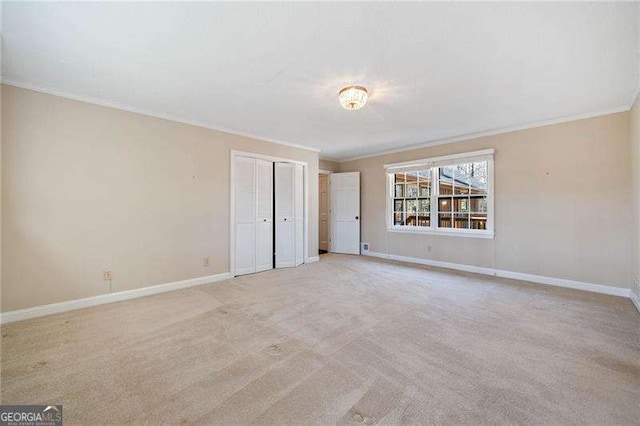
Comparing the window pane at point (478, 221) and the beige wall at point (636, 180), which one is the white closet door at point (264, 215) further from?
the beige wall at point (636, 180)

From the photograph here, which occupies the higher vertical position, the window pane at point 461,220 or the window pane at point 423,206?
the window pane at point 423,206

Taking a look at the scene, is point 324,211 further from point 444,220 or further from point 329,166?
point 444,220

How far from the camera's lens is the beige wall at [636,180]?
3094 mm

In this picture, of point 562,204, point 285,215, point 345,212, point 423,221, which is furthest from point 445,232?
point 285,215

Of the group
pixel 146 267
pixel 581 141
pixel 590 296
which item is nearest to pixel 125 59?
pixel 146 267

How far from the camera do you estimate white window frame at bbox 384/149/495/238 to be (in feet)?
15.2

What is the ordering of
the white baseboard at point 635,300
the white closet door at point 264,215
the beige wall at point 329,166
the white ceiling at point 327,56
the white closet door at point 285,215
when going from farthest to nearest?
the beige wall at point 329,166, the white closet door at point 285,215, the white closet door at point 264,215, the white baseboard at point 635,300, the white ceiling at point 327,56

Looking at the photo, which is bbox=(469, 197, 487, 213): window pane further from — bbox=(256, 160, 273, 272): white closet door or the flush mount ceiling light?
bbox=(256, 160, 273, 272): white closet door

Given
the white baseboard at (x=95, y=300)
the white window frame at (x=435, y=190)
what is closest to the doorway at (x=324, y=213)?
the white window frame at (x=435, y=190)

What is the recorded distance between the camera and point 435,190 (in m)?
5.39

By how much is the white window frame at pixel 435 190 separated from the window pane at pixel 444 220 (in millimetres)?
74

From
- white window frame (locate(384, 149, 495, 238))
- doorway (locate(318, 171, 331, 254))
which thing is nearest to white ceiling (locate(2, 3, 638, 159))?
white window frame (locate(384, 149, 495, 238))

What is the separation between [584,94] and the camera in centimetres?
310

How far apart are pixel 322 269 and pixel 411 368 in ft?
10.4
